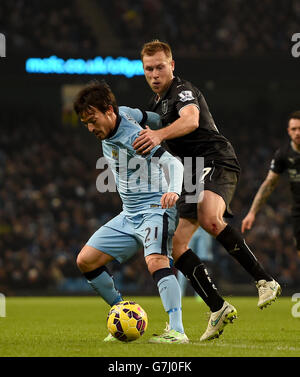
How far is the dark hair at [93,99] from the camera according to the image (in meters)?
5.34

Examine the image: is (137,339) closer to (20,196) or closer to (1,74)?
(20,196)

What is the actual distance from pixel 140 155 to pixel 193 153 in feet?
2.75

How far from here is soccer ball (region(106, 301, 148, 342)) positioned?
5406 millimetres

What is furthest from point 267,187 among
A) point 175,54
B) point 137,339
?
point 175,54

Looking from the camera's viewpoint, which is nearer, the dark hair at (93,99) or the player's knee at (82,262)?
the dark hair at (93,99)

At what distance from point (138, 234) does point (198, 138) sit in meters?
1.08

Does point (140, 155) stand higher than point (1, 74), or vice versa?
point (1, 74)

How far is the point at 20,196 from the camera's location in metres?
19.3

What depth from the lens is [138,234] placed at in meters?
5.58

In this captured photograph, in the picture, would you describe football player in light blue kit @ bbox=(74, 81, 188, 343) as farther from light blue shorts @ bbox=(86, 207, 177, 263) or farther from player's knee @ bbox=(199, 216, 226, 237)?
player's knee @ bbox=(199, 216, 226, 237)

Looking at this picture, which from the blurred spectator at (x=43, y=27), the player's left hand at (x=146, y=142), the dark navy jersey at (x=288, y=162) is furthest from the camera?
the blurred spectator at (x=43, y=27)

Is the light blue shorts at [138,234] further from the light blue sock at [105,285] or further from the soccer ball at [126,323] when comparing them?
the soccer ball at [126,323]

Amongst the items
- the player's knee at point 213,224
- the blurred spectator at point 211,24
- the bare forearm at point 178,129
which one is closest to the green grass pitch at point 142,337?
the player's knee at point 213,224

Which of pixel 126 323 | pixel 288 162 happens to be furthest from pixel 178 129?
pixel 288 162
